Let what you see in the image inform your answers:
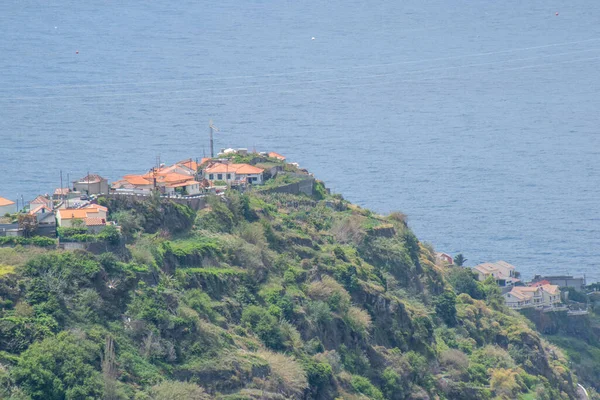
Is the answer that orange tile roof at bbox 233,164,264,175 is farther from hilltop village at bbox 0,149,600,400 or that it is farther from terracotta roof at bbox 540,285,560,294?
terracotta roof at bbox 540,285,560,294

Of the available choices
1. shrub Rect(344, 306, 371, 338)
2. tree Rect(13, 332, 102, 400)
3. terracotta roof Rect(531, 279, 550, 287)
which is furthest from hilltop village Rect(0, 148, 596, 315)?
terracotta roof Rect(531, 279, 550, 287)

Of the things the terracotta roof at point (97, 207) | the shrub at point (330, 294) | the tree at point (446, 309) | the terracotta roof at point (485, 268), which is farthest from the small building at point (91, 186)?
the terracotta roof at point (485, 268)

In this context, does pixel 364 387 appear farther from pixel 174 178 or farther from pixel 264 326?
pixel 174 178

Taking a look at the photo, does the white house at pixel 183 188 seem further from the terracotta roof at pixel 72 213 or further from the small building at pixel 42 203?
the terracotta roof at pixel 72 213

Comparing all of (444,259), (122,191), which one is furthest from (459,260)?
(122,191)

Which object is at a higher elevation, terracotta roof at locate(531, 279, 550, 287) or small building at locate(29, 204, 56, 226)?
small building at locate(29, 204, 56, 226)
